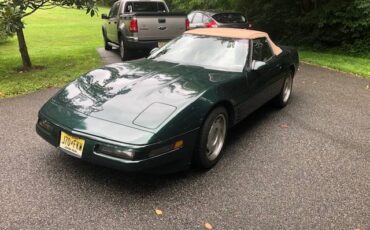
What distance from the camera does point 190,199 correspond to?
3.58 meters

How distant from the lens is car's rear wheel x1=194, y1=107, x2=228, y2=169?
391 cm

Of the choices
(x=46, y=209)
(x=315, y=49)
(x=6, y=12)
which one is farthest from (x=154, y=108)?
(x=315, y=49)

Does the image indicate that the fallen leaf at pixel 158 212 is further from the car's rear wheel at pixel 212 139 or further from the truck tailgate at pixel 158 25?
the truck tailgate at pixel 158 25

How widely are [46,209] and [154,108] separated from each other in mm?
1348

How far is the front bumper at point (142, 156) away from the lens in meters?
3.32

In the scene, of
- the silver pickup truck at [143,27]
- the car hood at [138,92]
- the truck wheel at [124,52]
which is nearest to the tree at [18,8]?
the silver pickup truck at [143,27]

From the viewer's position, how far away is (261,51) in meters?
5.61

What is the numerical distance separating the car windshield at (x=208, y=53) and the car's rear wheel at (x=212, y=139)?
0.85 m

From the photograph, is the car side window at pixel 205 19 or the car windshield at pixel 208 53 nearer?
the car windshield at pixel 208 53

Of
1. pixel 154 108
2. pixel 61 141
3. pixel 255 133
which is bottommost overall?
pixel 255 133

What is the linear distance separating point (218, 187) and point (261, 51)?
2.58 m

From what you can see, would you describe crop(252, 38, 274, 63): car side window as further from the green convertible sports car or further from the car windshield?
the car windshield

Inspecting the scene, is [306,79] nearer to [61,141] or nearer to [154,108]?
[154,108]

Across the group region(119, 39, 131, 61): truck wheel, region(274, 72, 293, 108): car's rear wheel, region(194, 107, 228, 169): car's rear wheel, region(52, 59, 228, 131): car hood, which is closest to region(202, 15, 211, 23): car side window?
region(119, 39, 131, 61): truck wheel
